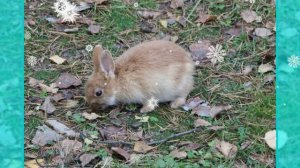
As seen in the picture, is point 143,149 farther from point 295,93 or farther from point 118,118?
point 295,93

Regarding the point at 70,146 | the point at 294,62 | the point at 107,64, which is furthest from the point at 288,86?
the point at 70,146

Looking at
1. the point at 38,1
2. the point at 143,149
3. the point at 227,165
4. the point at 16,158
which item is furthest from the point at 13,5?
the point at 38,1

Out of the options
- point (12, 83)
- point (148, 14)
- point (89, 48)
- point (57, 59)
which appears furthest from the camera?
point (148, 14)

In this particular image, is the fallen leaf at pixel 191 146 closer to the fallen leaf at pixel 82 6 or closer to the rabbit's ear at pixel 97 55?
the rabbit's ear at pixel 97 55

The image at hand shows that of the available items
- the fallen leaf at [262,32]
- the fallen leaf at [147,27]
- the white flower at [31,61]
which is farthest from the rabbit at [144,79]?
the fallen leaf at [262,32]

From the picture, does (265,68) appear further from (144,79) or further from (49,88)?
(49,88)

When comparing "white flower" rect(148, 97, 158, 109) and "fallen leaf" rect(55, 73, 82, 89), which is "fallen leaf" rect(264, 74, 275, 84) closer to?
"white flower" rect(148, 97, 158, 109)
